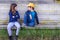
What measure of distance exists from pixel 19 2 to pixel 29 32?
95.7 inches

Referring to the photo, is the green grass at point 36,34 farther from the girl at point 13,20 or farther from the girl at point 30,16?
the girl at point 30,16

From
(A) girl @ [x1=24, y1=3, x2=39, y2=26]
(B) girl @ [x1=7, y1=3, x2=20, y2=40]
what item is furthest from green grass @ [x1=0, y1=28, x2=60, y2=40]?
(A) girl @ [x1=24, y1=3, x2=39, y2=26]

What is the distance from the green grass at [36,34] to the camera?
11617mm

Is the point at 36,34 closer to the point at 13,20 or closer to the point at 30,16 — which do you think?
the point at 30,16

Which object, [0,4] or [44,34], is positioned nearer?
[44,34]

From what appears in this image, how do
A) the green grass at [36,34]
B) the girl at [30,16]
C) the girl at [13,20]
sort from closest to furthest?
the girl at [13,20] → the green grass at [36,34] → the girl at [30,16]

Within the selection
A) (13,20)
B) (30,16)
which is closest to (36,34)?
(30,16)

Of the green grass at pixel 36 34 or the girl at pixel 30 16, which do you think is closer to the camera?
the green grass at pixel 36 34

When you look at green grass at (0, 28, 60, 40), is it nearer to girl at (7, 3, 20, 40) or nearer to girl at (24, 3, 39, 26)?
girl at (7, 3, 20, 40)

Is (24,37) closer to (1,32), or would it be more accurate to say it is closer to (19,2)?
(1,32)

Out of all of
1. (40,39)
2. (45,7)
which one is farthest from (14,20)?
(45,7)

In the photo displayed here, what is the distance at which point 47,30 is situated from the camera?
11758 mm

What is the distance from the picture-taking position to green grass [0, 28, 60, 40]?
38.1ft

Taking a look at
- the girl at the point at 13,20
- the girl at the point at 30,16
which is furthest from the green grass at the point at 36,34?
the girl at the point at 30,16
